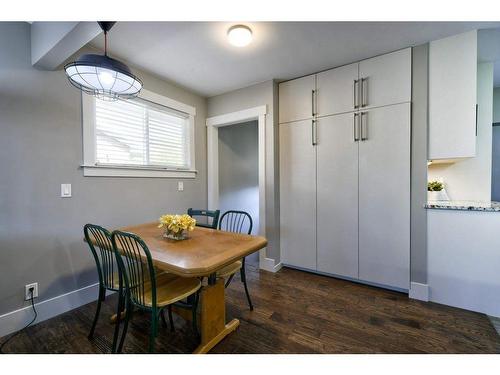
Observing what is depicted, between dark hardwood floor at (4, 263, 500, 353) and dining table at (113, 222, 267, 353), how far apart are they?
0.13 meters

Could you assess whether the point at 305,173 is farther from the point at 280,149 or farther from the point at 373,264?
the point at 373,264

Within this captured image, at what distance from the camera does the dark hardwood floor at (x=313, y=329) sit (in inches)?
57.4

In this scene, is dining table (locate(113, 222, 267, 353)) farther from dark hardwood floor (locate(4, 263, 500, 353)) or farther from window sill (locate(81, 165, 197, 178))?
window sill (locate(81, 165, 197, 178))

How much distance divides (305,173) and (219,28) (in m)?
1.70

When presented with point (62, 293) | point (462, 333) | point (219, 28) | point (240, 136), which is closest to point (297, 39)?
point (219, 28)

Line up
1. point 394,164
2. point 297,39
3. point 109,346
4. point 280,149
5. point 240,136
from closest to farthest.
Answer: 1. point 109,346
2. point 297,39
3. point 394,164
4. point 280,149
5. point 240,136

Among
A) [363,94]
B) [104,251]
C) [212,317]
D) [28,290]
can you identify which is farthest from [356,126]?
[28,290]

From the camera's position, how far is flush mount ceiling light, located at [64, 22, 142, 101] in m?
1.12

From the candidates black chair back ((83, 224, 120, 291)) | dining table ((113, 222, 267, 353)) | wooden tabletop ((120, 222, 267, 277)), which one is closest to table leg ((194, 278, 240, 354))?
dining table ((113, 222, 267, 353))

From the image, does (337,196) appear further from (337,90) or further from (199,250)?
(199,250)

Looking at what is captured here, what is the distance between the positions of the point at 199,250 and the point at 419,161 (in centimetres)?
212

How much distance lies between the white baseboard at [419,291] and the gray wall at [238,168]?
2.55m

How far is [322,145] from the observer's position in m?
2.53

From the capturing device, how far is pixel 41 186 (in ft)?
5.73
